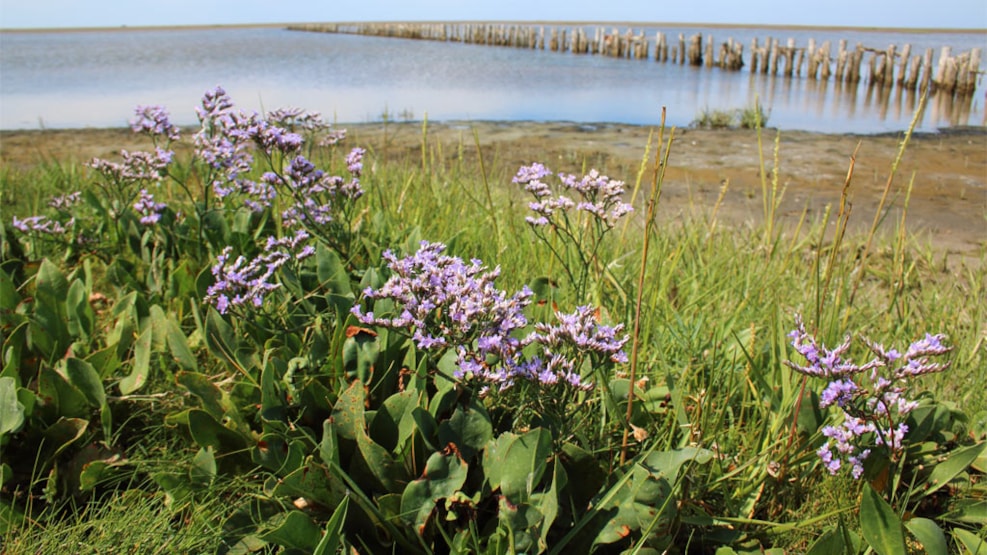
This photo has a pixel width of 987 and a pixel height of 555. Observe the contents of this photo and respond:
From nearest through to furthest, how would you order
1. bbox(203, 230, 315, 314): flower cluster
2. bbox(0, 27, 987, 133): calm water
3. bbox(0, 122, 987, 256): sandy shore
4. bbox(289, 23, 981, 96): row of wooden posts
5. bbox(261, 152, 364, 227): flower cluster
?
bbox(203, 230, 315, 314): flower cluster, bbox(261, 152, 364, 227): flower cluster, bbox(0, 122, 987, 256): sandy shore, bbox(0, 27, 987, 133): calm water, bbox(289, 23, 981, 96): row of wooden posts

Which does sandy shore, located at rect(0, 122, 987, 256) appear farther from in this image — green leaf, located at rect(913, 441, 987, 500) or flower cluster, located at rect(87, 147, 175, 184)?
Result: green leaf, located at rect(913, 441, 987, 500)

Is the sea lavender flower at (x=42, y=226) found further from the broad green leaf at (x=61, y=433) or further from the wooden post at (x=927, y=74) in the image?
the wooden post at (x=927, y=74)

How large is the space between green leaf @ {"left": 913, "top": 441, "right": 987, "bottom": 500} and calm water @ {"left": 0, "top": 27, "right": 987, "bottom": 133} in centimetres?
784

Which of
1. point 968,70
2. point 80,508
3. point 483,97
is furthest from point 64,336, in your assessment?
point 968,70

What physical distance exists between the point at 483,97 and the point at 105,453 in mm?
17555

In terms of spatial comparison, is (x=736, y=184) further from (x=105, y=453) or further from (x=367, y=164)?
A: (x=105, y=453)

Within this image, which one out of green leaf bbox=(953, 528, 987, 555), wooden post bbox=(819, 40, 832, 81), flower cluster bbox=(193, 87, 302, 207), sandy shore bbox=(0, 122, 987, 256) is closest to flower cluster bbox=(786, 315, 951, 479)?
green leaf bbox=(953, 528, 987, 555)

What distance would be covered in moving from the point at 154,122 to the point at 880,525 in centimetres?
291

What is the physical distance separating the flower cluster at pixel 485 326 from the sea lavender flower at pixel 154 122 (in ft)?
6.09

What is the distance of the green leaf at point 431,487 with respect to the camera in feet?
5.46

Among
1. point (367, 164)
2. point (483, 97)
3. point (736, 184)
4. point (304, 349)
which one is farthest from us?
point (483, 97)

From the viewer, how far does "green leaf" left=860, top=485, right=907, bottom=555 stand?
1556 millimetres

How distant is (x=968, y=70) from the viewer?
65.8 feet

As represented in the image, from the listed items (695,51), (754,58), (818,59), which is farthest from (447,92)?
(695,51)
